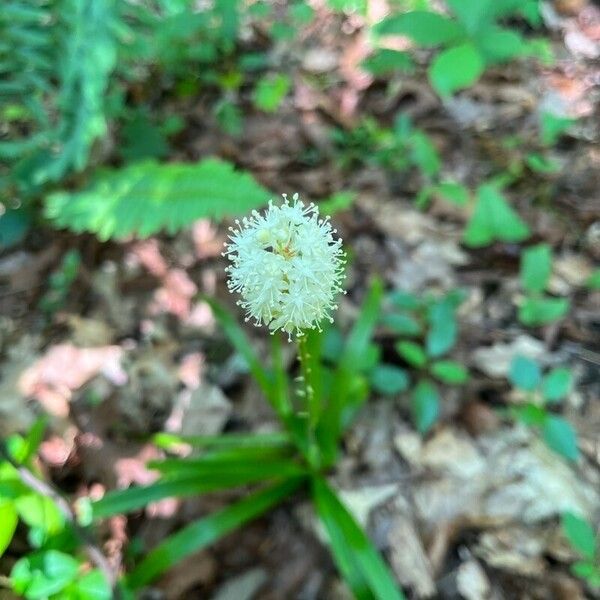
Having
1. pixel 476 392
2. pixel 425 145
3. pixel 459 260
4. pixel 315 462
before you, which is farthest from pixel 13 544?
pixel 425 145

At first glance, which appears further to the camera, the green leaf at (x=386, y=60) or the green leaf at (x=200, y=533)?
the green leaf at (x=386, y=60)

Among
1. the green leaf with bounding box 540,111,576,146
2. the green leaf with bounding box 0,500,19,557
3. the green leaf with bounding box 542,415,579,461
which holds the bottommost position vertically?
the green leaf with bounding box 542,415,579,461

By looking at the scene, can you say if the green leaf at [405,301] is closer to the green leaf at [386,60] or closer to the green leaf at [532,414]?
the green leaf at [532,414]

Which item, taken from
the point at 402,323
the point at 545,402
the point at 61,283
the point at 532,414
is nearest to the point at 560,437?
the point at 532,414

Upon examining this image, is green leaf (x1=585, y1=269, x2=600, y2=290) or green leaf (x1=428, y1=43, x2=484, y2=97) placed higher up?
green leaf (x1=428, y1=43, x2=484, y2=97)

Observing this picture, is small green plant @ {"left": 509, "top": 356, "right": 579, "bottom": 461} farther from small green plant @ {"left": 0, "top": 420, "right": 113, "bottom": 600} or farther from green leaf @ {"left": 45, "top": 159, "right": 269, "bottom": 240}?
small green plant @ {"left": 0, "top": 420, "right": 113, "bottom": 600}

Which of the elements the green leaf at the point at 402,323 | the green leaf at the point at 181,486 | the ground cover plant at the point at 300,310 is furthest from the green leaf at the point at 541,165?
the green leaf at the point at 181,486

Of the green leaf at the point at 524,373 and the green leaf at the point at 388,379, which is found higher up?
the green leaf at the point at 524,373

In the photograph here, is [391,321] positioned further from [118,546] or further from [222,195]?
[118,546]

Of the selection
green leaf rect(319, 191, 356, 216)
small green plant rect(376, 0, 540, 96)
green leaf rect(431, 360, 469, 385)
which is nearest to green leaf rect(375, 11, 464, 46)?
small green plant rect(376, 0, 540, 96)
